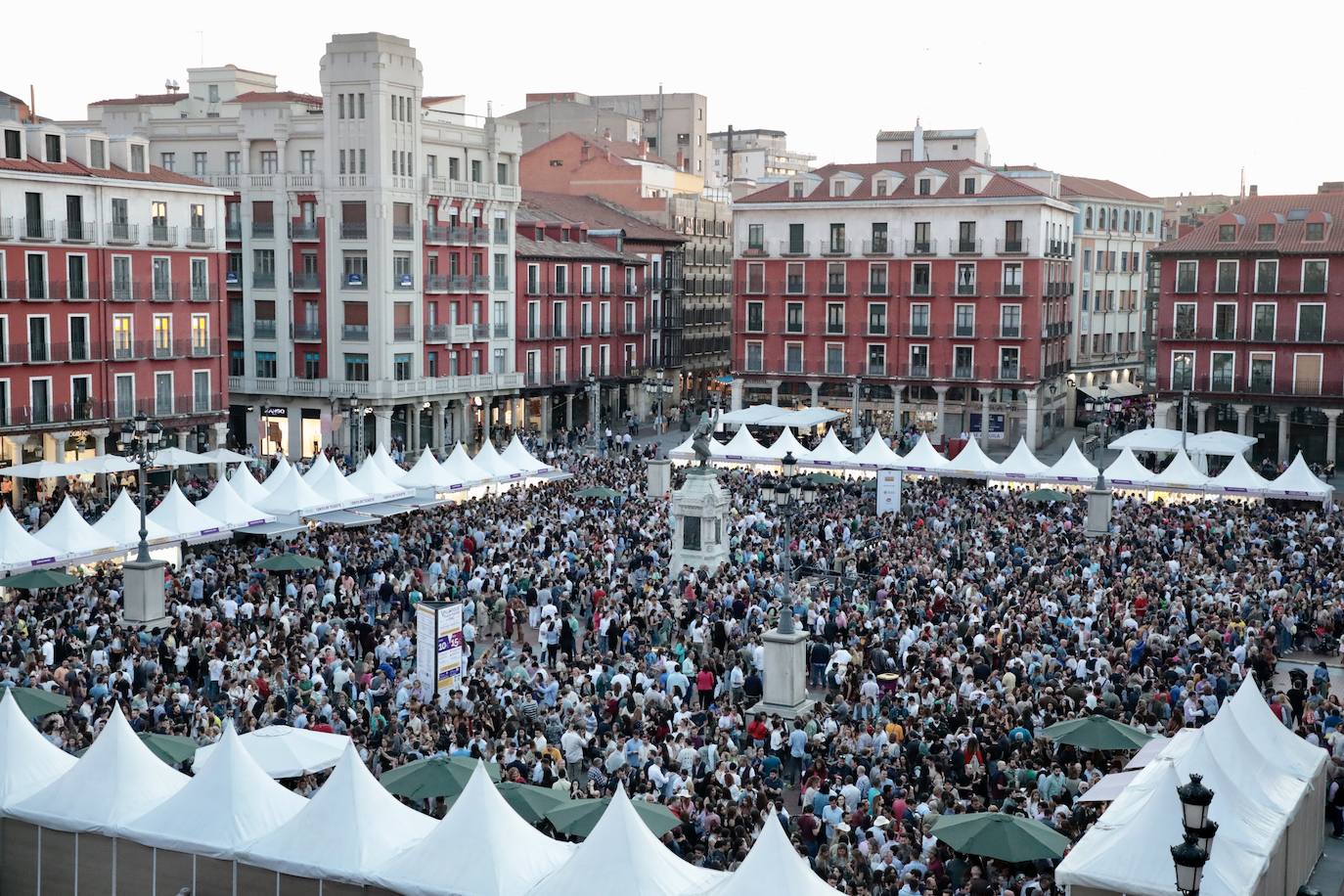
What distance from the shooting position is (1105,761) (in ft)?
63.5

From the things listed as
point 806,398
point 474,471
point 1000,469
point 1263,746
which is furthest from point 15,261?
point 1263,746

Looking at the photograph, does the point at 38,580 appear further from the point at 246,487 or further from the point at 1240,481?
the point at 1240,481

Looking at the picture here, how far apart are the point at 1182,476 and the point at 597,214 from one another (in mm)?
41837

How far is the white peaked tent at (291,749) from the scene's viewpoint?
58.2ft

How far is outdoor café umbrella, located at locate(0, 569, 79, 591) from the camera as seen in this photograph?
28.2m

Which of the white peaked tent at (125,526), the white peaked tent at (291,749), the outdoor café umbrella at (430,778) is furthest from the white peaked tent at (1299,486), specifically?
the white peaked tent at (291,749)

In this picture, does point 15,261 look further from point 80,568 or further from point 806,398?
point 806,398

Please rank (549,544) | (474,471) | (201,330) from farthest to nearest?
1. (201,330)
2. (474,471)
3. (549,544)

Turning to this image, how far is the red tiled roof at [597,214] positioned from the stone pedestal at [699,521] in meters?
40.6

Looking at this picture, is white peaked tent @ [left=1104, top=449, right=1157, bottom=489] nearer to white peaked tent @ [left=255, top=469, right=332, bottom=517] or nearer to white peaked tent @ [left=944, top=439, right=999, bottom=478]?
white peaked tent @ [left=944, top=439, right=999, bottom=478]

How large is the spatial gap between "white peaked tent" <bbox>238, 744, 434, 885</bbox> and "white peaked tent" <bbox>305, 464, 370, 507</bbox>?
22233mm

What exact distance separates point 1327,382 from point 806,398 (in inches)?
892

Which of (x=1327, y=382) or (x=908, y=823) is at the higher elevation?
(x=1327, y=382)

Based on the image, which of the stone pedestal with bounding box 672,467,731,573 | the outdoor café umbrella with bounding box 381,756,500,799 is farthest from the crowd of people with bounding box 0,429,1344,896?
the outdoor café umbrella with bounding box 381,756,500,799
